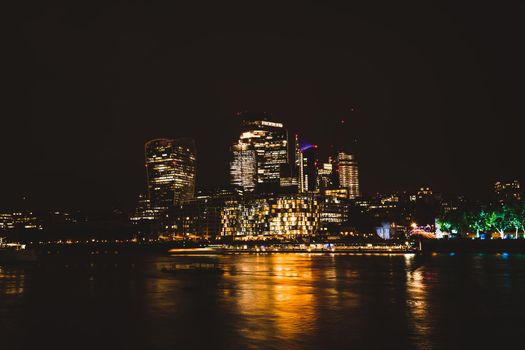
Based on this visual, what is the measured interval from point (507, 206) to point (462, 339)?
10093 cm

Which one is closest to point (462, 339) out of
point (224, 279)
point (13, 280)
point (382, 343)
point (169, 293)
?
point (382, 343)

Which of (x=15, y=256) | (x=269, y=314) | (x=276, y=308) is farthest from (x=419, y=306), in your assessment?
(x=15, y=256)

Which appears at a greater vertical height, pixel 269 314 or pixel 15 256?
pixel 15 256

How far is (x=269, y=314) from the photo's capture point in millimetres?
28078

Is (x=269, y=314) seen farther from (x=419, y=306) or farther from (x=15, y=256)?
(x=15, y=256)

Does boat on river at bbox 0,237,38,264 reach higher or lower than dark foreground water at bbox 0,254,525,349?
Result: higher

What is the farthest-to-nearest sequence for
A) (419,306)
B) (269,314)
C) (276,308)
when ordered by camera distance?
(419,306) → (276,308) → (269,314)

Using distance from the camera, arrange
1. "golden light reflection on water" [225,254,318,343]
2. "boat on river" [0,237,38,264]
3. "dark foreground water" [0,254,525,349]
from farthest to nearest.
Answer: "boat on river" [0,237,38,264] → "golden light reflection on water" [225,254,318,343] → "dark foreground water" [0,254,525,349]

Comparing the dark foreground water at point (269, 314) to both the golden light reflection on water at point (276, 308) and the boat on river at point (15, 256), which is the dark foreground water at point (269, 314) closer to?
the golden light reflection on water at point (276, 308)

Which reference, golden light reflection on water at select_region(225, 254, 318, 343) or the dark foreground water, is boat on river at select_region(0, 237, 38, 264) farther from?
golden light reflection on water at select_region(225, 254, 318, 343)

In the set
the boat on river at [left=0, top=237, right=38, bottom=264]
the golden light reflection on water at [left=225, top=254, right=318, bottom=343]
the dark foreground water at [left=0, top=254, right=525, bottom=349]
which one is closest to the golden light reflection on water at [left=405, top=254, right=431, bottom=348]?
the dark foreground water at [left=0, top=254, right=525, bottom=349]

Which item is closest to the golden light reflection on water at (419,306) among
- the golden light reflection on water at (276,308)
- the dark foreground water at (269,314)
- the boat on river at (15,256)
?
the dark foreground water at (269,314)

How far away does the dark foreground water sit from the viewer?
72.0 feet

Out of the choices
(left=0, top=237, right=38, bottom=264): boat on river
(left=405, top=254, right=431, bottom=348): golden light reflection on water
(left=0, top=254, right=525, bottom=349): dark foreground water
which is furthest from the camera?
(left=0, top=237, right=38, bottom=264): boat on river
